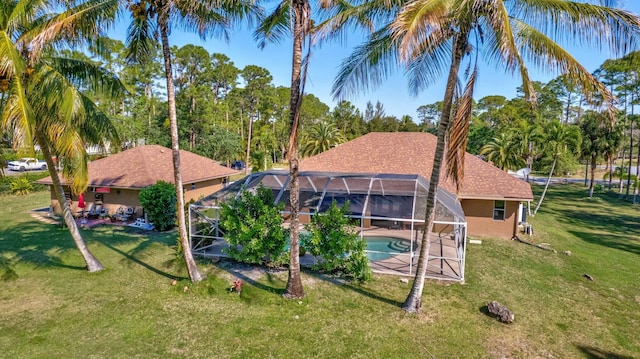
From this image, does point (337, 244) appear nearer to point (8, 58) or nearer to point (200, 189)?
point (8, 58)

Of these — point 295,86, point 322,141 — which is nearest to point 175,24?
point 295,86

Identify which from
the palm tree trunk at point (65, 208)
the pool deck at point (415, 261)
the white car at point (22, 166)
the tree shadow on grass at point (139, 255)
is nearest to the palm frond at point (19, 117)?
the palm tree trunk at point (65, 208)

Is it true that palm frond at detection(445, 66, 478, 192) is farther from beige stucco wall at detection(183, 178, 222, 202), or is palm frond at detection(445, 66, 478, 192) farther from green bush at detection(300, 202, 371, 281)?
beige stucco wall at detection(183, 178, 222, 202)

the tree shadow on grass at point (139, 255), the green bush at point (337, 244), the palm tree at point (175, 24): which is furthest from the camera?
the tree shadow on grass at point (139, 255)

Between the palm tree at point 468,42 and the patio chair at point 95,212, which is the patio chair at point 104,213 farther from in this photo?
the palm tree at point 468,42

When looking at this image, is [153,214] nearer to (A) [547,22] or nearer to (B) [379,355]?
(B) [379,355]

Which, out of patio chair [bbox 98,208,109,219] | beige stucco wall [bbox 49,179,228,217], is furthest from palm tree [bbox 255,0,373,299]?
patio chair [bbox 98,208,109,219]

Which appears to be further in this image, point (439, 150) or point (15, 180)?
point (15, 180)
